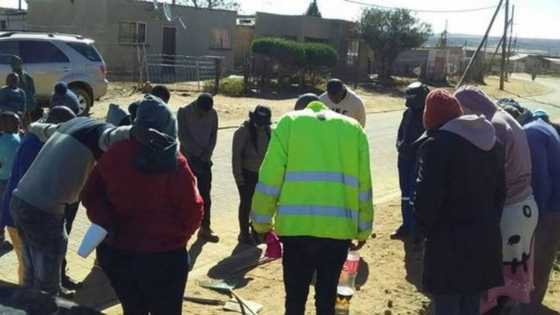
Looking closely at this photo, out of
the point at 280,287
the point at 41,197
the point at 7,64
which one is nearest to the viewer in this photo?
the point at 41,197

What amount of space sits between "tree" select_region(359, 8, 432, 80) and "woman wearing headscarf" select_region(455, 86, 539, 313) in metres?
31.2

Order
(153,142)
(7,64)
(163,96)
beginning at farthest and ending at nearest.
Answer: (7,64), (163,96), (153,142)

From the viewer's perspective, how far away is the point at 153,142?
3.14 m

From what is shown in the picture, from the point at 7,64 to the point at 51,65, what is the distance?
101 centimetres

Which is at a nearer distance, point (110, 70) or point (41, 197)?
point (41, 197)

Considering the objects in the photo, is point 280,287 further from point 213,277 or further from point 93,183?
point 93,183

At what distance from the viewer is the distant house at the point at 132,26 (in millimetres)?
27906

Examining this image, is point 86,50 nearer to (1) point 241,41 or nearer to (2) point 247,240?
(2) point 247,240

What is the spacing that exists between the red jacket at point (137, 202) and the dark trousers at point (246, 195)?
3438 millimetres

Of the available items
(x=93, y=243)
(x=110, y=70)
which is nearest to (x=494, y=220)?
(x=93, y=243)

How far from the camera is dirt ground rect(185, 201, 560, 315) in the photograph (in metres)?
5.36

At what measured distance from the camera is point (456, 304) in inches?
148

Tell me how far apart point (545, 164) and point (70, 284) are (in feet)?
12.7

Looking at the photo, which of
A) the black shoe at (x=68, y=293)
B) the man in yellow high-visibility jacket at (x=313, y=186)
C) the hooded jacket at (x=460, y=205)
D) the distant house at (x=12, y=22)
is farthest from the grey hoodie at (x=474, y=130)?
the distant house at (x=12, y=22)
